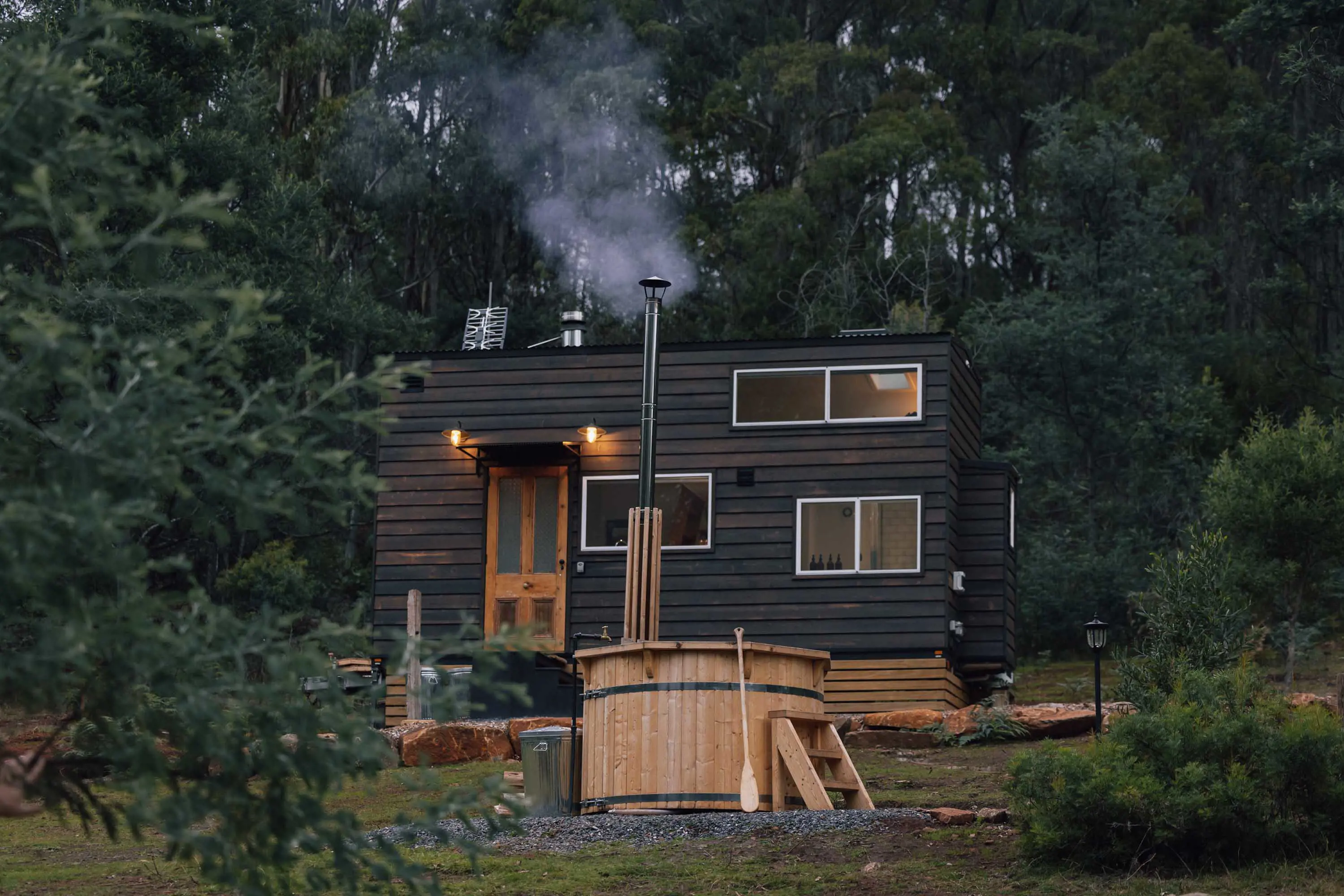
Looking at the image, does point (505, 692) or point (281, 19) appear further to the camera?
point (281, 19)

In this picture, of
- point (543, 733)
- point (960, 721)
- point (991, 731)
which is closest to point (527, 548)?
point (960, 721)

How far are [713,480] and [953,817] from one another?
27.6ft

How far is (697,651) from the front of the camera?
1126cm

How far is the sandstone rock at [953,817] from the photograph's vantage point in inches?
422

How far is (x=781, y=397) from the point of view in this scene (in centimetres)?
1889

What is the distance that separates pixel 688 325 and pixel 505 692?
95.5 feet

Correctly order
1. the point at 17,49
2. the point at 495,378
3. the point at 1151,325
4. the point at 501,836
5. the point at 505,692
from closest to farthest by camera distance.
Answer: the point at 17,49 → the point at 505,692 → the point at 501,836 → the point at 495,378 → the point at 1151,325

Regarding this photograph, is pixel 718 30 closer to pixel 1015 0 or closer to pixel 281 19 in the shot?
pixel 1015 0

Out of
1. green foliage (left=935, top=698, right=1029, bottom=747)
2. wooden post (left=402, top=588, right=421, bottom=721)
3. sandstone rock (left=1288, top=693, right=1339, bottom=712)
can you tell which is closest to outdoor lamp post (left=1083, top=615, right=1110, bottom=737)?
sandstone rock (left=1288, top=693, right=1339, bottom=712)

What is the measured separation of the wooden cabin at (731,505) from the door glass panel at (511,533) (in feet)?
0.06

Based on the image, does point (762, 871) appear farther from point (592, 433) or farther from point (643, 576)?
point (592, 433)

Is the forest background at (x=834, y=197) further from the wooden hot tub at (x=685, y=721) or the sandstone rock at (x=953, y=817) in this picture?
the sandstone rock at (x=953, y=817)

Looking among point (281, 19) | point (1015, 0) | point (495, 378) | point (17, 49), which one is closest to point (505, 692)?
point (17, 49)

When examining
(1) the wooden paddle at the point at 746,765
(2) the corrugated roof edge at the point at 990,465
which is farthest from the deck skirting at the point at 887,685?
(1) the wooden paddle at the point at 746,765
